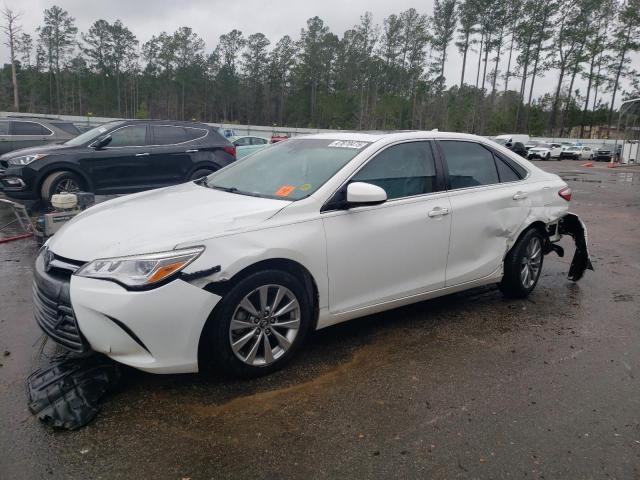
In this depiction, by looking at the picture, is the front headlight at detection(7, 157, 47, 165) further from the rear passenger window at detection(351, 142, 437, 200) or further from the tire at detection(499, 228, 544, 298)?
the tire at detection(499, 228, 544, 298)

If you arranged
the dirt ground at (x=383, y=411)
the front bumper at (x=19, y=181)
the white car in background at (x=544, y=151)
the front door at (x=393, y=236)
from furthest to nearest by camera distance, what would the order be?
the white car in background at (x=544, y=151) → the front bumper at (x=19, y=181) → the front door at (x=393, y=236) → the dirt ground at (x=383, y=411)

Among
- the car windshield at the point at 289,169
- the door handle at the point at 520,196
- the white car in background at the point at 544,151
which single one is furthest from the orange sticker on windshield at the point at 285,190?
the white car in background at the point at 544,151

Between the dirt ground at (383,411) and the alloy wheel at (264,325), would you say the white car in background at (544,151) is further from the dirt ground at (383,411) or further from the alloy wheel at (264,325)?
the alloy wheel at (264,325)

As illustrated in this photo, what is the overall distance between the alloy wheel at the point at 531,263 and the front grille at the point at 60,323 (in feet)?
12.9

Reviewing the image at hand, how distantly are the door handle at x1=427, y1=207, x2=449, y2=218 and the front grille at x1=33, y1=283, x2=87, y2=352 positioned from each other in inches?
104

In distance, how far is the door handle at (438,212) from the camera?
4.04m

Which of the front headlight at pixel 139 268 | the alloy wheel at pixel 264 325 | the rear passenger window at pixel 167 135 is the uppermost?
the rear passenger window at pixel 167 135

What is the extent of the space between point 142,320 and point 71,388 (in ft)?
2.09

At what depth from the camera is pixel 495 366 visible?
3.61 m

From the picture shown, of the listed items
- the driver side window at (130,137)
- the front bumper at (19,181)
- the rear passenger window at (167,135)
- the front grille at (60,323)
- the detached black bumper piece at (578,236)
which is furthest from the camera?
the rear passenger window at (167,135)

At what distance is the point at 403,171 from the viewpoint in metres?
4.07

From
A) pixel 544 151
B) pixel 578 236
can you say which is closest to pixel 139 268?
pixel 578 236

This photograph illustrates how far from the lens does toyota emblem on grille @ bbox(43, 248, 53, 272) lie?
10.2 feet

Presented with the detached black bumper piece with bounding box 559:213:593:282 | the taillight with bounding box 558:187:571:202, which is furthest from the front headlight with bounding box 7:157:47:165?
the detached black bumper piece with bounding box 559:213:593:282
